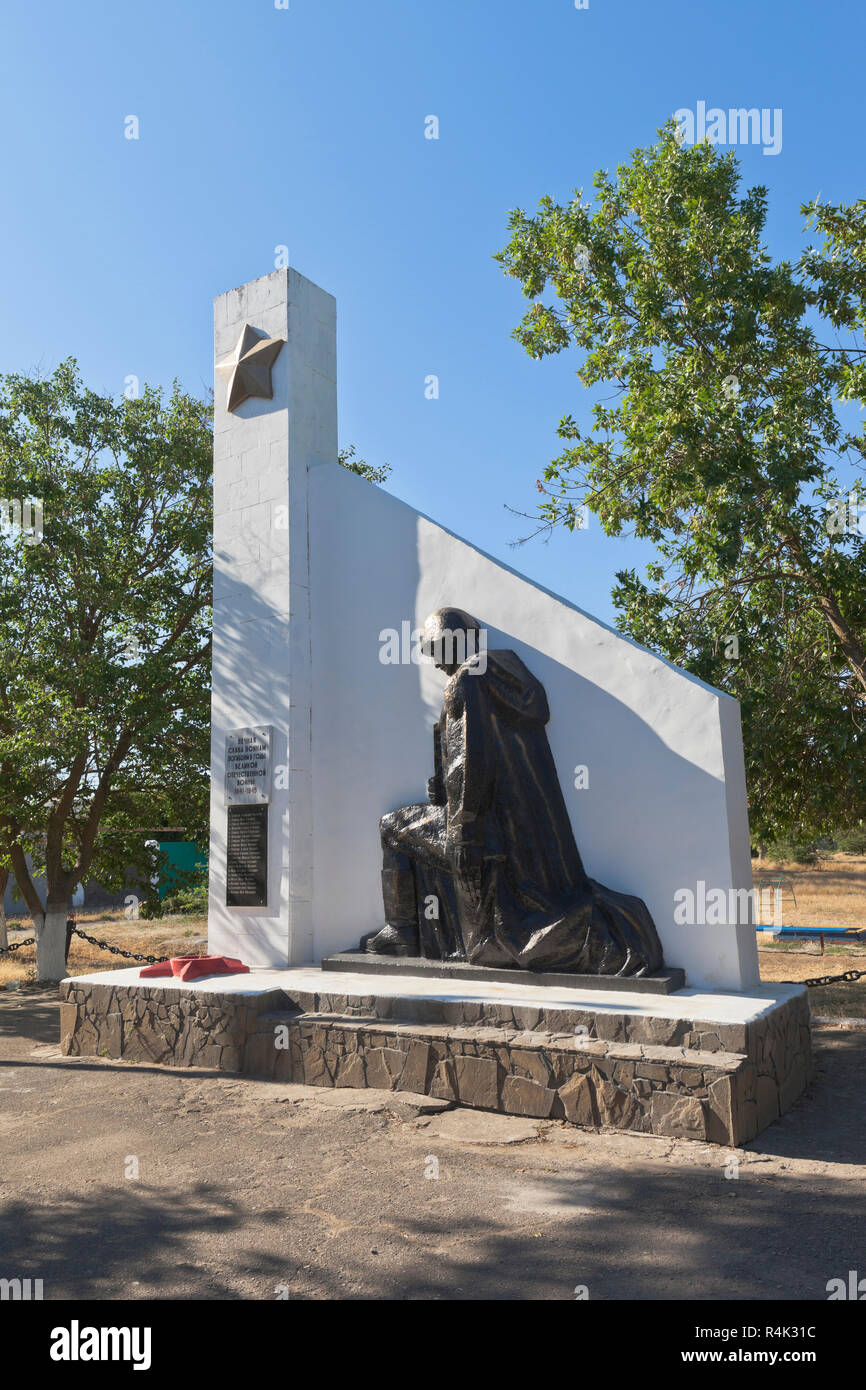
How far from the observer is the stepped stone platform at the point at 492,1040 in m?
5.07

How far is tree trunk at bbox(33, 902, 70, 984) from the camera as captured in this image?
1259cm

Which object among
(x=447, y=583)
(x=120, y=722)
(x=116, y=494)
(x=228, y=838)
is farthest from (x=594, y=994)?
(x=116, y=494)

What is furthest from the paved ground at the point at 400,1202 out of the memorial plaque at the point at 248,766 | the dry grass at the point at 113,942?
the dry grass at the point at 113,942

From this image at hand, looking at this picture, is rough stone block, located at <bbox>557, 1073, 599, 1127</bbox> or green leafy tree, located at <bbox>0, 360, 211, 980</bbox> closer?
rough stone block, located at <bbox>557, 1073, 599, 1127</bbox>

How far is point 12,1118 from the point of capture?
580cm

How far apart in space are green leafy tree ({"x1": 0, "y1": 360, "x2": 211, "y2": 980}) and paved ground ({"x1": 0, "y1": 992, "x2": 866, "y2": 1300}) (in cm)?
625

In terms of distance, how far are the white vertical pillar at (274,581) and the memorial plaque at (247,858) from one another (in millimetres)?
66

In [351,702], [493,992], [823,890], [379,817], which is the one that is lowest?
[823,890]

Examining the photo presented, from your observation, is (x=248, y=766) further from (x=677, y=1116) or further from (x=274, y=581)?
(x=677, y=1116)

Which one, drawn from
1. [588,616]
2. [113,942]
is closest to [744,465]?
[588,616]

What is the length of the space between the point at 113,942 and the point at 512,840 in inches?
548

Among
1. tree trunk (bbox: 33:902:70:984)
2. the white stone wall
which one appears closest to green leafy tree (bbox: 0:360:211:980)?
tree trunk (bbox: 33:902:70:984)

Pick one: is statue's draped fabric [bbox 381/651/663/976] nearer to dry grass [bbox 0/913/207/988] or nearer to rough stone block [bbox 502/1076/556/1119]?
rough stone block [bbox 502/1076/556/1119]

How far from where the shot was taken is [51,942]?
41.4 feet
